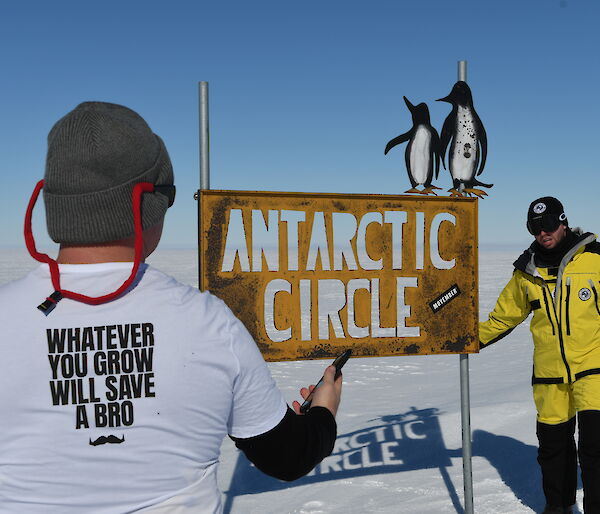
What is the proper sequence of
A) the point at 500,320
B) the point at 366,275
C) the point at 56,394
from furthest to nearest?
1. the point at 500,320
2. the point at 366,275
3. the point at 56,394

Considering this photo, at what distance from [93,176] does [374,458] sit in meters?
3.83

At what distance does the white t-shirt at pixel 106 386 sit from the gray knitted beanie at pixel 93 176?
7cm

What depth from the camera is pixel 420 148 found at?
11.1 ft

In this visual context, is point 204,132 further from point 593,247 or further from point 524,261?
point 593,247

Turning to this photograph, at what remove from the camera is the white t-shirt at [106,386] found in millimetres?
882

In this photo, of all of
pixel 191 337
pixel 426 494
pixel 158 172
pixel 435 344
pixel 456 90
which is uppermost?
pixel 456 90

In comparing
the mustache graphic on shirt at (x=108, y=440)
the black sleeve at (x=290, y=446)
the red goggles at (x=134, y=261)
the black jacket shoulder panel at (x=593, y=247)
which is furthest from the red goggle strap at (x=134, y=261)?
the black jacket shoulder panel at (x=593, y=247)

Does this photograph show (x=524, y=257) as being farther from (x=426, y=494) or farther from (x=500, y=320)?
(x=426, y=494)

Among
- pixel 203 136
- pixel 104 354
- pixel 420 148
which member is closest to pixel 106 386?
pixel 104 354

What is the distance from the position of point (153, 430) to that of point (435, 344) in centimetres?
269

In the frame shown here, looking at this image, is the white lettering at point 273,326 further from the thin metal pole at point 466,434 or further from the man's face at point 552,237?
the man's face at point 552,237

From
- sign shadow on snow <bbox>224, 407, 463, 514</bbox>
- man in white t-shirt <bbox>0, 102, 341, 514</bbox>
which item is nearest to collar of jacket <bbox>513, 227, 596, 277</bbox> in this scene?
sign shadow on snow <bbox>224, 407, 463, 514</bbox>

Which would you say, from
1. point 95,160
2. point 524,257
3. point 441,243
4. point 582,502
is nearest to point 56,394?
point 95,160

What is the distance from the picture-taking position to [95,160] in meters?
0.91
